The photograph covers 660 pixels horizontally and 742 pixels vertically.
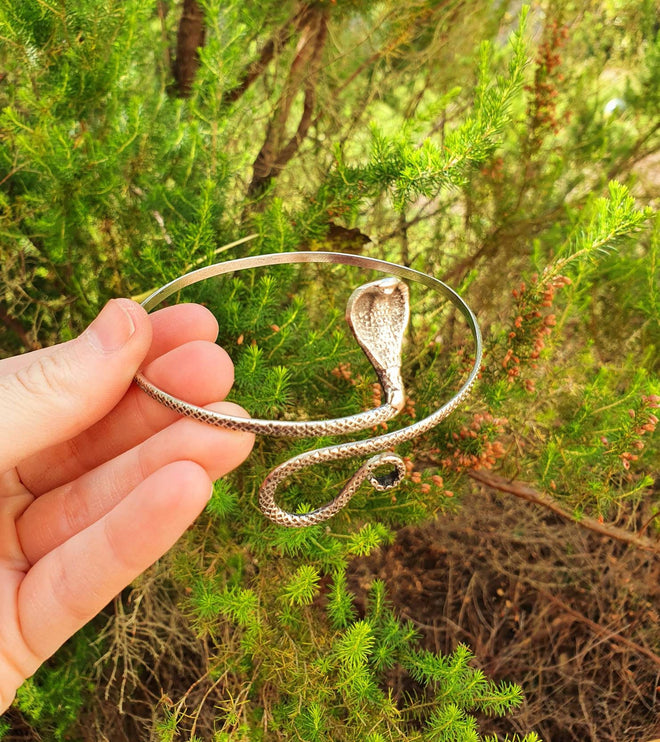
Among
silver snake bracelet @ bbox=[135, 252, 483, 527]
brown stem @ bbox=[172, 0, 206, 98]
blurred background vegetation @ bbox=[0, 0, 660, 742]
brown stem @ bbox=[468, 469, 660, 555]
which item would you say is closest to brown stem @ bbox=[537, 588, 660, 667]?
blurred background vegetation @ bbox=[0, 0, 660, 742]

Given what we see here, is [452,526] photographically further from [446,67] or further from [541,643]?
[446,67]

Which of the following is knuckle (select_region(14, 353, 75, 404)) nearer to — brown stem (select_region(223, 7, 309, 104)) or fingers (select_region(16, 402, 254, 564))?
fingers (select_region(16, 402, 254, 564))

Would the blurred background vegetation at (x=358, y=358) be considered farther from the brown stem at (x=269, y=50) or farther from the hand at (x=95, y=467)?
the hand at (x=95, y=467)

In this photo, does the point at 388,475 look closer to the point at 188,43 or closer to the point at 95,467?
the point at 95,467

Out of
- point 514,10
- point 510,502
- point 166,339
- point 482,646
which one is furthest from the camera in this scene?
point 514,10

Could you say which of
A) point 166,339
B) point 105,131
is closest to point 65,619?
point 166,339

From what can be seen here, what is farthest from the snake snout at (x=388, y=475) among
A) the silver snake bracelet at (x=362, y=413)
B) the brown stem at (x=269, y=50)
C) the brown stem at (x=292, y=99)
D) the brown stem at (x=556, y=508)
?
the brown stem at (x=269, y=50)

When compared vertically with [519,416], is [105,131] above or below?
above
